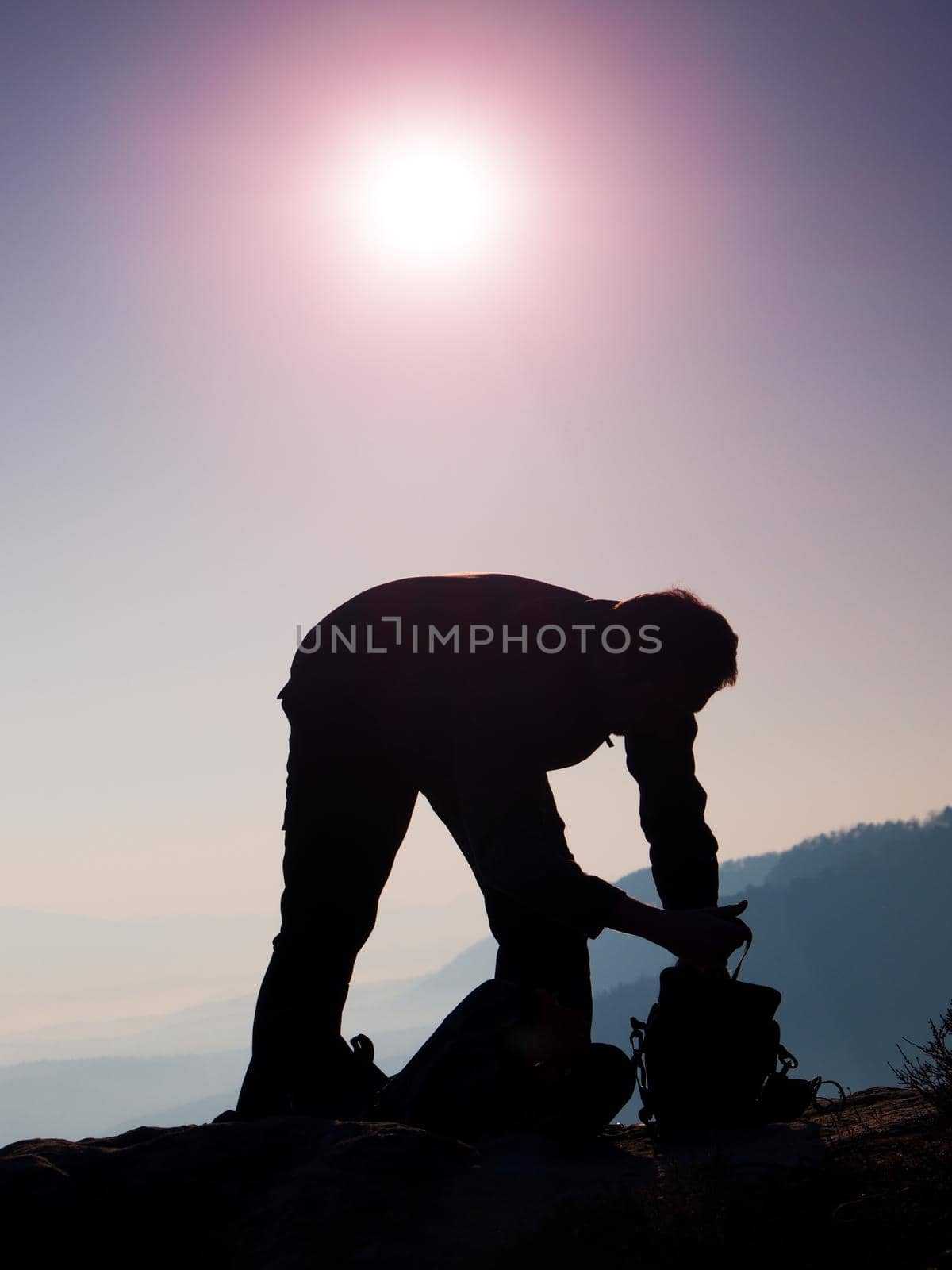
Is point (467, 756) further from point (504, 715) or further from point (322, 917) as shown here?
point (322, 917)

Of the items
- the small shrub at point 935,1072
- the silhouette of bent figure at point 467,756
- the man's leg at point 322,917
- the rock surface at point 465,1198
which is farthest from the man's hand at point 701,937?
the man's leg at point 322,917

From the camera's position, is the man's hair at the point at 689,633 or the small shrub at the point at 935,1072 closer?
the small shrub at the point at 935,1072

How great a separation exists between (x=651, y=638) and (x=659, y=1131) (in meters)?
1.93

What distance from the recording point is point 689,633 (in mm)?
3947

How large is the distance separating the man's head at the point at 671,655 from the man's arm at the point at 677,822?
2.53 feet

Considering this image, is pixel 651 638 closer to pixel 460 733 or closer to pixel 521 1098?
pixel 460 733

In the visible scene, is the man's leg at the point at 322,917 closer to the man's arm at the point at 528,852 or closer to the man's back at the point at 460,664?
the man's back at the point at 460,664

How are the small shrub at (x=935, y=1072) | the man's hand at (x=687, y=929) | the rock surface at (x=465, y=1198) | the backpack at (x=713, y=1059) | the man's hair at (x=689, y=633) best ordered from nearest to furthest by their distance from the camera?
1. the rock surface at (x=465, y=1198)
2. the man's hand at (x=687, y=929)
3. the small shrub at (x=935, y=1072)
4. the man's hair at (x=689, y=633)
5. the backpack at (x=713, y=1059)

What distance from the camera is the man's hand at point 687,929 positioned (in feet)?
11.4

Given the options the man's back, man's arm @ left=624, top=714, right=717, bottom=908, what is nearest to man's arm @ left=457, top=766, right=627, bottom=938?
the man's back

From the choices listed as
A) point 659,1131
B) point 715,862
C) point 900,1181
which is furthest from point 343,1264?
point 715,862

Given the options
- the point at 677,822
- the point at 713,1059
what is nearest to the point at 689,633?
the point at 677,822

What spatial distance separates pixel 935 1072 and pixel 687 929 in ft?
3.63

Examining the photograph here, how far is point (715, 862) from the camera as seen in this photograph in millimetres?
4797
